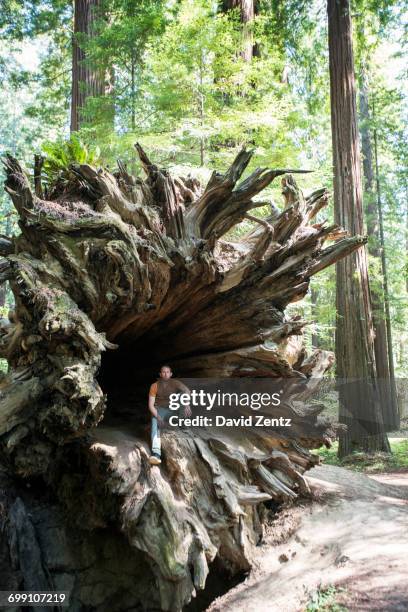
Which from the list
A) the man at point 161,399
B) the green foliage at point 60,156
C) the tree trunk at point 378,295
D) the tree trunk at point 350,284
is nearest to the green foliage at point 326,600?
the man at point 161,399

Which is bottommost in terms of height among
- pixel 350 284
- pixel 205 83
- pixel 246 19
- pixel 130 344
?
pixel 130 344

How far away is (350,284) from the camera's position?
933cm

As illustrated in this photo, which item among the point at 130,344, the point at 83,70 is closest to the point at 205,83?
the point at 83,70

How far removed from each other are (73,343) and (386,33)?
11509mm

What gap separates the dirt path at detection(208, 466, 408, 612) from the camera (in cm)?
365

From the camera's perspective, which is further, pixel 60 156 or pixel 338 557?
pixel 60 156

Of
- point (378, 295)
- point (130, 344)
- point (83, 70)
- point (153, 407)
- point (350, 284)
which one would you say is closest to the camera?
point (153, 407)

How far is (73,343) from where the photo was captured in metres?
3.89

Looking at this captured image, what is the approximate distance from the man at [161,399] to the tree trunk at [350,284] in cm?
478

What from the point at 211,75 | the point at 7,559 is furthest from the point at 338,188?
the point at 7,559

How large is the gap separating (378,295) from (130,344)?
12146mm

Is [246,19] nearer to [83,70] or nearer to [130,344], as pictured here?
[83,70]

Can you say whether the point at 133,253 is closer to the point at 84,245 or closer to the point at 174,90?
the point at 84,245

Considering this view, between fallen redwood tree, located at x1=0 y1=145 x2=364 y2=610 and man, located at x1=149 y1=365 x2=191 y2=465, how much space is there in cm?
19
